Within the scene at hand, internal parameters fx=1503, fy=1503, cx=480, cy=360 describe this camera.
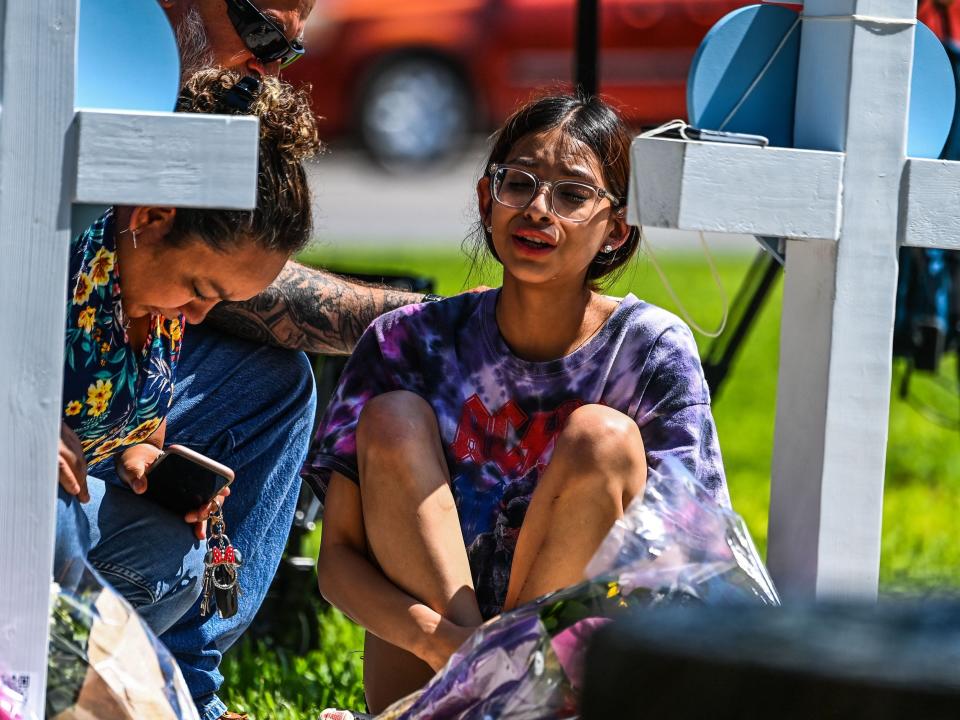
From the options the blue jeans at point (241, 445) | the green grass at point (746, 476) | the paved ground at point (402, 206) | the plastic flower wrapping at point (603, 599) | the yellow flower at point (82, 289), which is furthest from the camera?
the paved ground at point (402, 206)

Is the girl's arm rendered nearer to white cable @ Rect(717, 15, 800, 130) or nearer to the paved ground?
white cable @ Rect(717, 15, 800, 130)

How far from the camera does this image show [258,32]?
3100 mm

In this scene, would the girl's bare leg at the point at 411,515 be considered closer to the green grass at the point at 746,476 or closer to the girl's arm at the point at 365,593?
the girl's arm at the point at 365,593

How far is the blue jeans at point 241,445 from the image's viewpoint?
3.00 m

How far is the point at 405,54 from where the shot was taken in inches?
507

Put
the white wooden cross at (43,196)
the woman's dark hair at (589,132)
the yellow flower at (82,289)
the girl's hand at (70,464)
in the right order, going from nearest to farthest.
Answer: the white wooden cross at (43,196) → the girl's hand at (70,464) → the yellow flower at (82,289) → the woman's dark hair at (589,132)

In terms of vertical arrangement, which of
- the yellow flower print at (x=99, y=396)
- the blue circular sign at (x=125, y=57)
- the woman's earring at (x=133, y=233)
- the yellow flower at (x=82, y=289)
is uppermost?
the blue circular sign at (x=125, y=57)

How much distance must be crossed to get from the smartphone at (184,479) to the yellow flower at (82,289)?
0.46 metres

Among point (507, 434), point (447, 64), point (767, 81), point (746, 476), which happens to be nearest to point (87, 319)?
point (507, 434)

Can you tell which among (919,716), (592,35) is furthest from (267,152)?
(592,35)

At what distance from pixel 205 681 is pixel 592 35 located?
6.97ft

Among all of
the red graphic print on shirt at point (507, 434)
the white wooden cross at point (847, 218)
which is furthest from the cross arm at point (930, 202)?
the red graphic print on shirt at point (507, 434)

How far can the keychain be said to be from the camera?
2887mm

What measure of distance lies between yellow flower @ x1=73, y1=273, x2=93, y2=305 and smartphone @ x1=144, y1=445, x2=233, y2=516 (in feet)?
1.52
